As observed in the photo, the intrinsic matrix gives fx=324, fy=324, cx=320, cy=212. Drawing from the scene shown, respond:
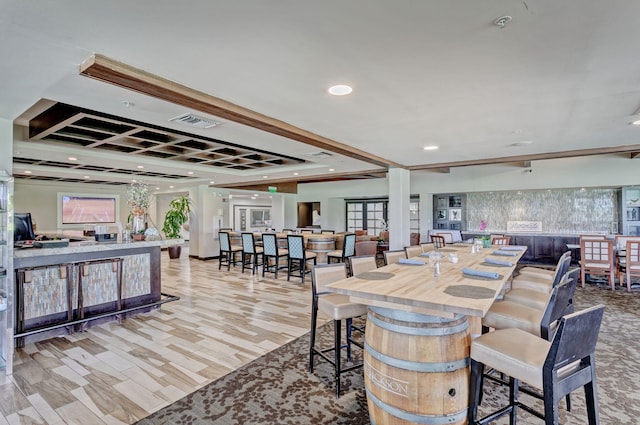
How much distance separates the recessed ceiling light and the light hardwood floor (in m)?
2.47

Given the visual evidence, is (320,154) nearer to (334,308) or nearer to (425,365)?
(334,308)

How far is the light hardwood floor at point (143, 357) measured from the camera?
227 cm

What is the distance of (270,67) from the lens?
2252 millimetres

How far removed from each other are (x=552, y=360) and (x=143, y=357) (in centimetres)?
319

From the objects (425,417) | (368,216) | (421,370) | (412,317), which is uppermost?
(368,216)

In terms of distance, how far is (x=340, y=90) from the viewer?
2.69 meters

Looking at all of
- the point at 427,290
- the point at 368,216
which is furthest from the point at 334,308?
the point at 368,216

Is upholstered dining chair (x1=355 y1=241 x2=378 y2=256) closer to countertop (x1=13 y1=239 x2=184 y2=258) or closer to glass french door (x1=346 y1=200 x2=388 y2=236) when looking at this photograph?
glass french door (x1=346 y1=200 x2=388 y2=236)

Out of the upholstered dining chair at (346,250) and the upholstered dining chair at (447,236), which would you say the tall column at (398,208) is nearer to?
the upholstered dining chair at (346,250)

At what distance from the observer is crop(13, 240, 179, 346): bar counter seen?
3.33 metres

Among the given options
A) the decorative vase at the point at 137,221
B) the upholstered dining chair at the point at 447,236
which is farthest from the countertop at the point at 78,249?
the upholstered dining chair at the point at 447,236

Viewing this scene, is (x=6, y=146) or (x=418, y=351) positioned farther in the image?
(x=6, y=146)

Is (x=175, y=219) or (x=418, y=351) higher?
(x=175, y=219)

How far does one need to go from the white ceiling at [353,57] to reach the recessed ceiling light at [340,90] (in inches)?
3.8
